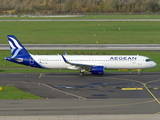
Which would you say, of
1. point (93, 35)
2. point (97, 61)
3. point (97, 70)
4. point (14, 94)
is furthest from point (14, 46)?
point (93, 35)

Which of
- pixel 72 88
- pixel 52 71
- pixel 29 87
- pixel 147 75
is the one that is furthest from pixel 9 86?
pixel 147 75

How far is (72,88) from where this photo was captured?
46.7 m

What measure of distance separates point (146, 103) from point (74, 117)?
1003cm

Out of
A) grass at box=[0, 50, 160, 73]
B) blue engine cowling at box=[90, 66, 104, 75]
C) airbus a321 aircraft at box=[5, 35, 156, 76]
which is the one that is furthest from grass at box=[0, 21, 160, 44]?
blue engine cowling at box=[90, 66, 104, 75]

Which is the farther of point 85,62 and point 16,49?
point 16,49

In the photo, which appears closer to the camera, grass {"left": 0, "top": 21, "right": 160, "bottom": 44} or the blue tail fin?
the blue tail fin

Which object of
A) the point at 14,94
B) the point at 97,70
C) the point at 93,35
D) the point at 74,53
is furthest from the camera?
the point at 93,35

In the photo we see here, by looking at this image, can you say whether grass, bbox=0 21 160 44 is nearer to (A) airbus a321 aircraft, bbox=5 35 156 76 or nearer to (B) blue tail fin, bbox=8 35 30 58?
(B) blue tail fin, bbox=8 35 30 58

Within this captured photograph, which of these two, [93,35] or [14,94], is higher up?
[14,94]

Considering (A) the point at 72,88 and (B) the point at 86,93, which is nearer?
(B) the point at 86,93

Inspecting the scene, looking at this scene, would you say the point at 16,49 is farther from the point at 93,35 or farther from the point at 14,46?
the point at 93,35

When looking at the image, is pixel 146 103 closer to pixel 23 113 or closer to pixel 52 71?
pixel 23 113

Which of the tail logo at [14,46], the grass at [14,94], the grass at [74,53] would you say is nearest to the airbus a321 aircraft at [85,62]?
the tail logo at [14,46]

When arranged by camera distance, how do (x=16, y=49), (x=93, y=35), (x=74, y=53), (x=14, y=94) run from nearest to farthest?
(x=14, y=94), (x=16, y=49), (x=74, y=53), (x=93, y=35)
